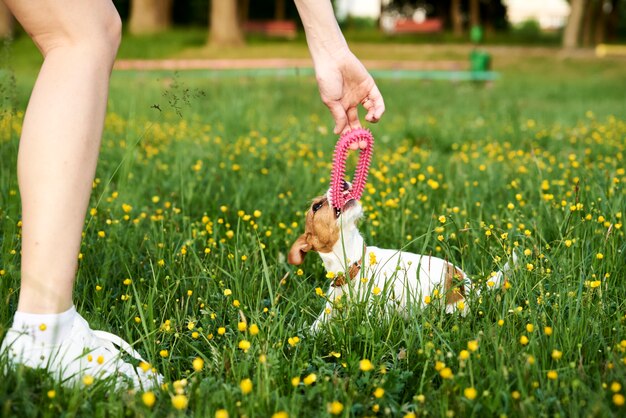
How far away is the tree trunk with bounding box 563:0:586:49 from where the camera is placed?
21547 millimetres

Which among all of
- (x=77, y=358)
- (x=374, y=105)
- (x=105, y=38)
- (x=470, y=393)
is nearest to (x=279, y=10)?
(x=374, y=105)

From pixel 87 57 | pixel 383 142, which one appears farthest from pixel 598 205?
pixel 383 142

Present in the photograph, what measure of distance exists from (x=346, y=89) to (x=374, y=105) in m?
0.12

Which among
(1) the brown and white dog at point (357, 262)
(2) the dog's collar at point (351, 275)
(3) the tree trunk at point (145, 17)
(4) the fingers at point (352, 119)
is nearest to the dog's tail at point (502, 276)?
(1) the brown and white dog at point (357, 262)

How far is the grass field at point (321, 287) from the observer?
78.5 inches

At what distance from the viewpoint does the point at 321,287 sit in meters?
3.08

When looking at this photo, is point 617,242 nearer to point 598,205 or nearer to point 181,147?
point 598,205

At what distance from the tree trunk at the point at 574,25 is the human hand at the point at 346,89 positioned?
67.5 ft

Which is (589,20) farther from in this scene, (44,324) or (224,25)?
(44,324)

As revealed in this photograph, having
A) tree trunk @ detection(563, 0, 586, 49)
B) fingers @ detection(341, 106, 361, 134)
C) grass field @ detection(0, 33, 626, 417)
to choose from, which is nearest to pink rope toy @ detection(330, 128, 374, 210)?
fingers @ detection(341, 106, 361, 134)

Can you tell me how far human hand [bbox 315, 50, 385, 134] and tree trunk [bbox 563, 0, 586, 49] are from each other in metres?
20.6

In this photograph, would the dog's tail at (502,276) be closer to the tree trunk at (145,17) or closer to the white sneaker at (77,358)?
the white sneaker at (77,358)

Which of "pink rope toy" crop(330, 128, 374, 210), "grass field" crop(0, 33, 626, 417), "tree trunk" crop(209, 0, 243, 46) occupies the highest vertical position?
"tree trunk" crop(209, 0, 243, 46)

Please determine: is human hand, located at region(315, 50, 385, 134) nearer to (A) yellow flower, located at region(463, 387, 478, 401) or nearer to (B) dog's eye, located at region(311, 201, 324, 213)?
(B) dog's eye, located at region(311, 201, 324, 213)
